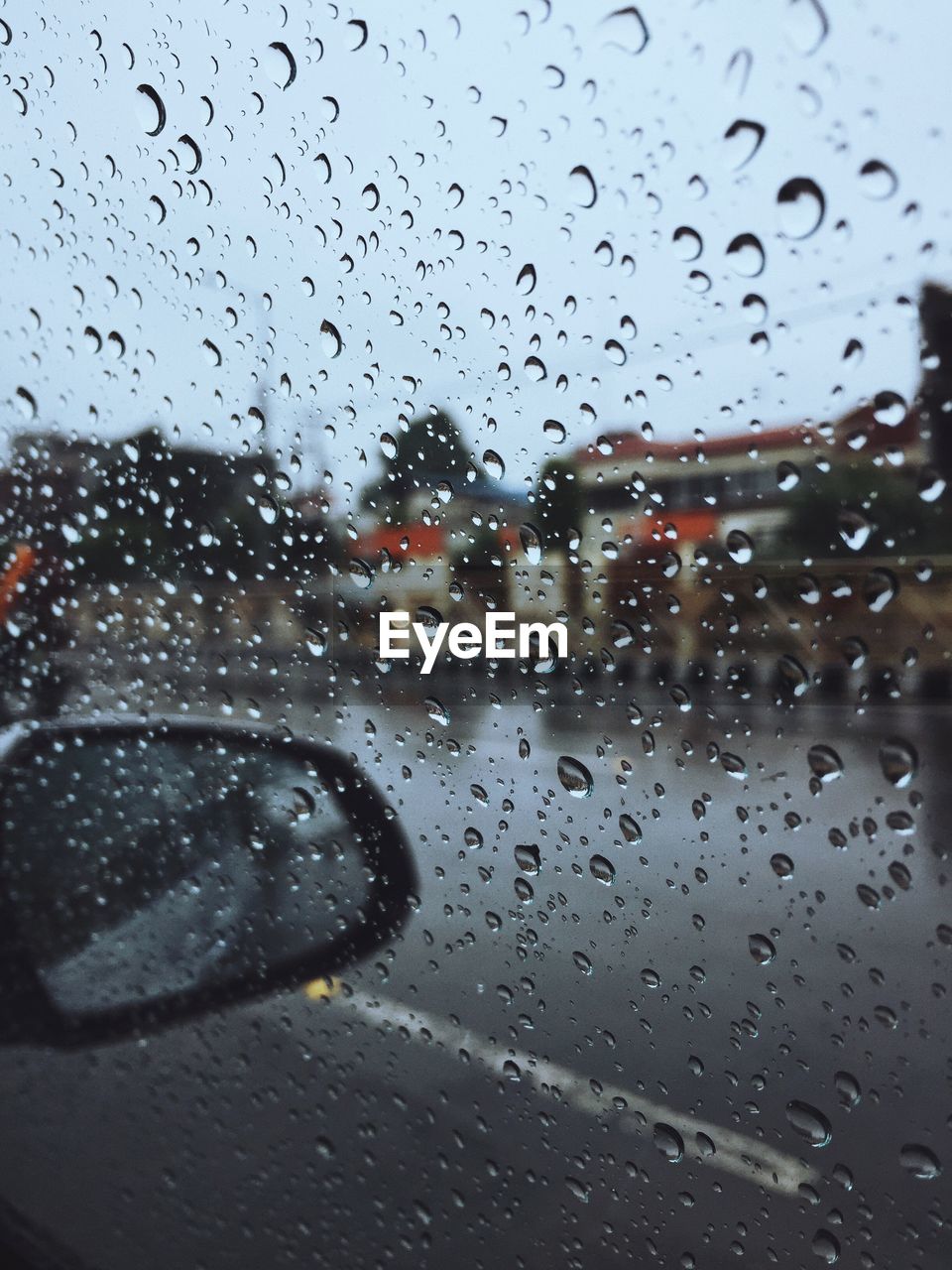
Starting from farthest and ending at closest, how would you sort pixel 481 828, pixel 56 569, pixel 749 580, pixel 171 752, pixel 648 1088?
1. pixel 56 569
2. pixel 171 752
3. pixel 481 828
4. pixel 648 1088
5. pixel 749 580

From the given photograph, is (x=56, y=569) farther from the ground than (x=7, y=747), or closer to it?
farther from the ground

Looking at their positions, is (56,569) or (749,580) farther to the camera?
(56,569)

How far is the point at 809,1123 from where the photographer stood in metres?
0.91

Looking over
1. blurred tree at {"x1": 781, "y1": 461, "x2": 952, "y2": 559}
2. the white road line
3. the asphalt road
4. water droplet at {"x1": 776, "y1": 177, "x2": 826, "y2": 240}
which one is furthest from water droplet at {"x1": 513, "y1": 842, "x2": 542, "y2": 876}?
water droplet at {"x1": 776, "y1": 177, "x2": 826, "y2": 240}

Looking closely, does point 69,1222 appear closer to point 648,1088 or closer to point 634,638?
point 648,1088

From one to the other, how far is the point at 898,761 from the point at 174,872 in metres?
1.21

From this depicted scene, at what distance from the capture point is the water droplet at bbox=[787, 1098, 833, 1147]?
2.96ft

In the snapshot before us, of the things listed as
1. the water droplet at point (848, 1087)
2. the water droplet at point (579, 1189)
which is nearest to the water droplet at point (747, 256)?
the water droplet at point (848, 1087)

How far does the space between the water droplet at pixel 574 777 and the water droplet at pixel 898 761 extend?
1.06 feet

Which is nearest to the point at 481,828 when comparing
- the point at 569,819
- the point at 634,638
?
the point at 569,819

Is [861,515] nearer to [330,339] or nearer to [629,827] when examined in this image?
[629,827]

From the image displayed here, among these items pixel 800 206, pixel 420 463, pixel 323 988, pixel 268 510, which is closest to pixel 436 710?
pixel 420 463

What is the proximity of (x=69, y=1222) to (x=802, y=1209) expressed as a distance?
1.31 m

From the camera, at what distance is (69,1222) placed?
1626 mm
